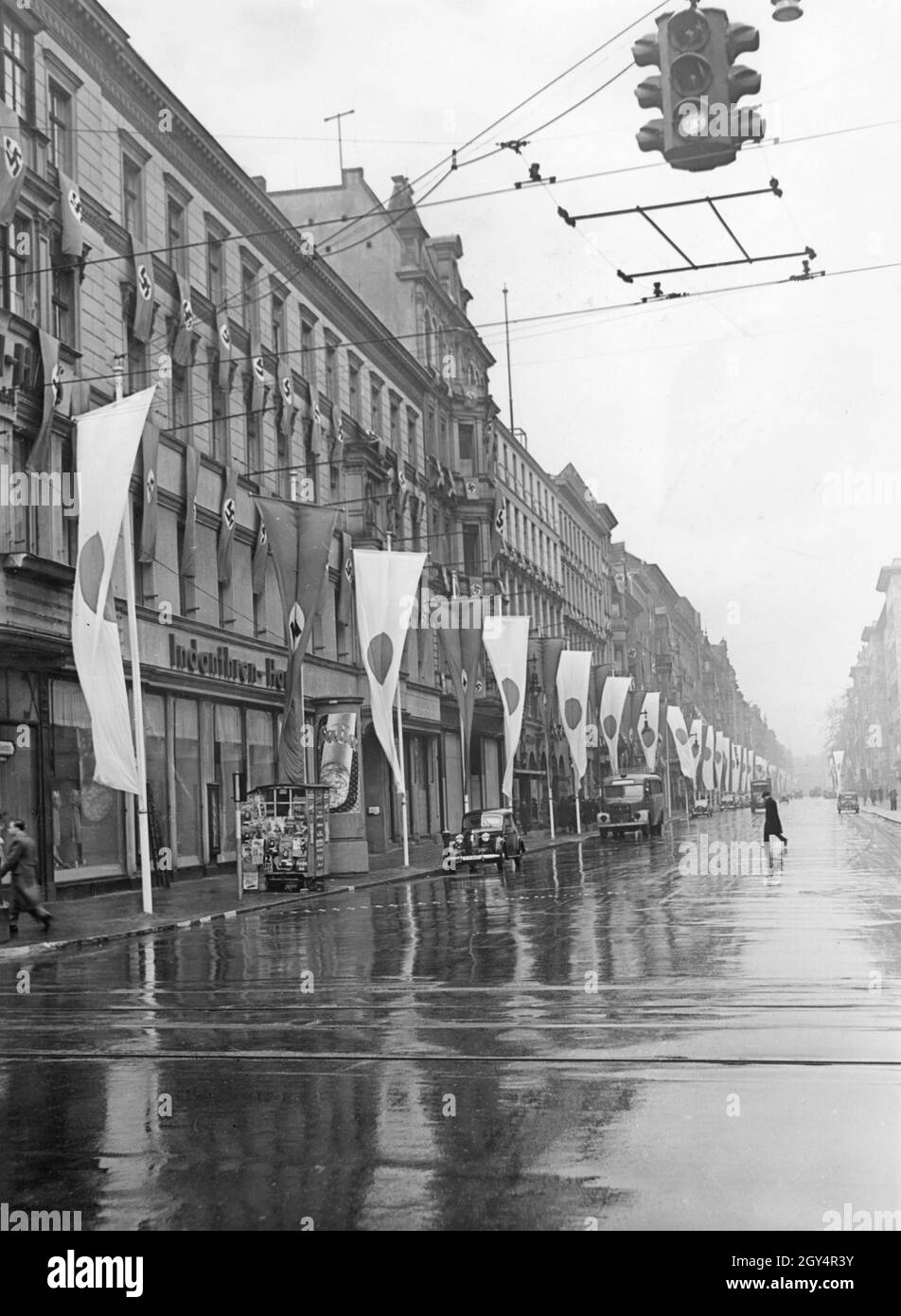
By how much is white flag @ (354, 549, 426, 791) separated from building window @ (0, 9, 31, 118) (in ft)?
39.6

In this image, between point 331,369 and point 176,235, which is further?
point 331,369

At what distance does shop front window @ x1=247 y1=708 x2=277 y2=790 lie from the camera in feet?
126

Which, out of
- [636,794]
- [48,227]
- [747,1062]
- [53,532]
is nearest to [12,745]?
[53,532]

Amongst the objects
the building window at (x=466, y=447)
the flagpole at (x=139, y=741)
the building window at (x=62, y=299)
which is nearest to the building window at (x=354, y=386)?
the building window at (x=466, y=447)

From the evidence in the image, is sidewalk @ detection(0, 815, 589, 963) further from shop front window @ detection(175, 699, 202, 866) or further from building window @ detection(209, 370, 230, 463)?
building window @ detection(209, 370, 230, 463)

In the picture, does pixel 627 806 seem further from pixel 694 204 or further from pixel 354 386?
pixel 694 204

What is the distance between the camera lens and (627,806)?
2313 inches
